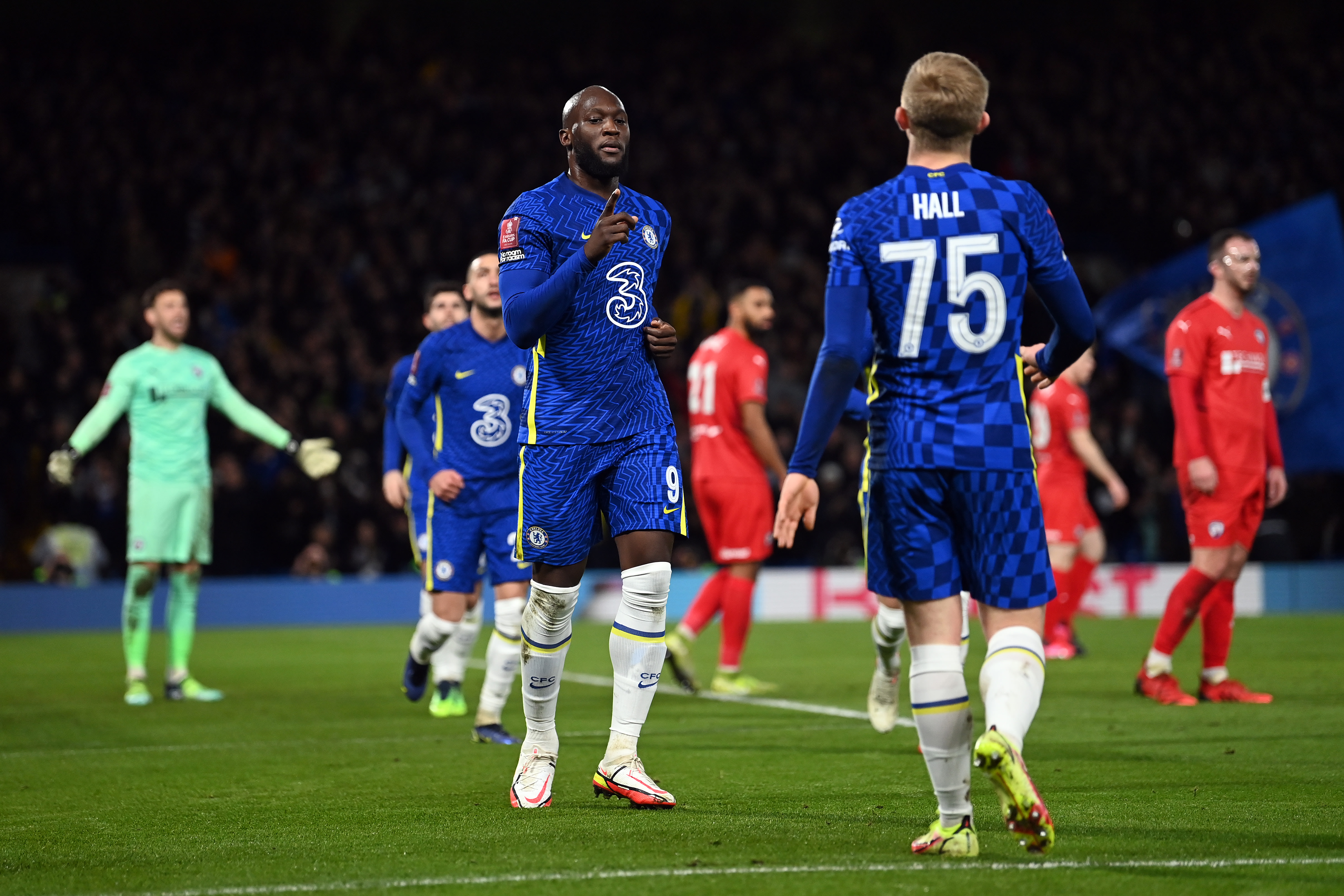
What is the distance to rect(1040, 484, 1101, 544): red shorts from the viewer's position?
11539 millimetres

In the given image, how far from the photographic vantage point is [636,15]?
26484 mm

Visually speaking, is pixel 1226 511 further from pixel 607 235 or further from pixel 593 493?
pixel 607 235

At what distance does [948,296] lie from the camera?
155 inches

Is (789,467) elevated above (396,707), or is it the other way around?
(789,467)

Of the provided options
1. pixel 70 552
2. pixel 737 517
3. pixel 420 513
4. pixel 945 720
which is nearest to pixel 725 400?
pixel 737 517

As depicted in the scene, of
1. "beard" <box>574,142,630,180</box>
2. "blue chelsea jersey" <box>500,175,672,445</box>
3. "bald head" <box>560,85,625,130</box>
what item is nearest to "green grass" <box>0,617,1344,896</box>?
"blue chelsea jersey" <box>500,175,672,445</box>

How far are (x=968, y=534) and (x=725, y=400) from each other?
19.3ft

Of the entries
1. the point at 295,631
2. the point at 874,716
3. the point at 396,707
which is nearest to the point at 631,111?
the point at 295,631

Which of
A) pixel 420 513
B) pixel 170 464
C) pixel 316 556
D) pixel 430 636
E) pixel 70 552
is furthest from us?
pixel 316 556

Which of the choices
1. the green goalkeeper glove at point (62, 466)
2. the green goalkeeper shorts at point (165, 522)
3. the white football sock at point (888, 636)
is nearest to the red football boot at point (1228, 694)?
the white football sock at point (888, 636)

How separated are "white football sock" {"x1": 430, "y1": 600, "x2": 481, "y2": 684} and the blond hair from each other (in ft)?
16.6

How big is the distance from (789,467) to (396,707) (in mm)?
5318

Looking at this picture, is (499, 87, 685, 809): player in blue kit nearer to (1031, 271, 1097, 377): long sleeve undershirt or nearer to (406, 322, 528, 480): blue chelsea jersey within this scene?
(1031, 271, 1097, 377): long sleeve undershirt

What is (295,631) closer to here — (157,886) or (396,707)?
(396,707)
